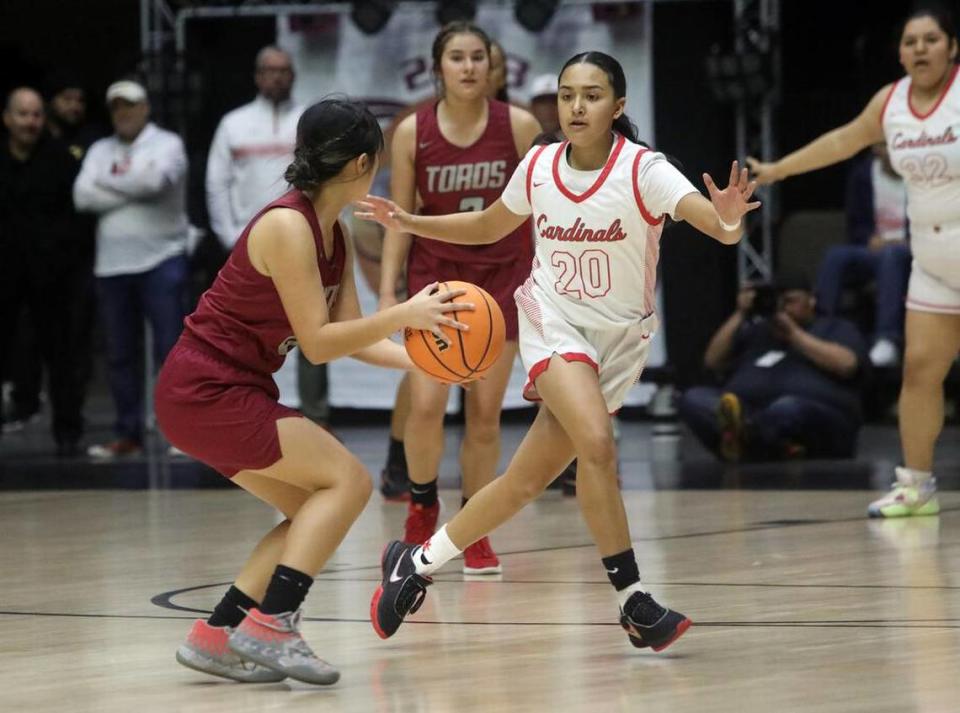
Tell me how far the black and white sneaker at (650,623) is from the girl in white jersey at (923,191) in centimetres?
268

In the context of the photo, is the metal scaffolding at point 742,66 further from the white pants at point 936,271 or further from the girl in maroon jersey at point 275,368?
the girl in maroon jersey at point 275,368

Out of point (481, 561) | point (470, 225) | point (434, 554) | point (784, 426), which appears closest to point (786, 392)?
point (784, 426)

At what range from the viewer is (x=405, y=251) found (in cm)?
698

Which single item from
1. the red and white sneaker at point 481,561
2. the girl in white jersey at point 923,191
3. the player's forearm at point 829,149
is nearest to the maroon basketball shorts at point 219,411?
the red and white sneaker at point 481,561

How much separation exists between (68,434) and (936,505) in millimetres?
5323

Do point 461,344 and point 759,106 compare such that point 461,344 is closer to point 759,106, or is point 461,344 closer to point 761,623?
point 761,623

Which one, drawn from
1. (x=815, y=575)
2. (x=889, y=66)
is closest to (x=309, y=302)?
(x=815, y=575)

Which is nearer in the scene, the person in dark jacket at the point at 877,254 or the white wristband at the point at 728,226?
the white wristband at the point at 728,226

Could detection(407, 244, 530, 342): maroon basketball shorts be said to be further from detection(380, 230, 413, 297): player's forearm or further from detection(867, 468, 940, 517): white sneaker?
detection(867, 468, 940, 517): white sneaker

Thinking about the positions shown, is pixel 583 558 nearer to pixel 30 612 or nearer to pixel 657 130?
pixel 30 612

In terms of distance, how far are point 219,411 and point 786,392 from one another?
576 centimetres

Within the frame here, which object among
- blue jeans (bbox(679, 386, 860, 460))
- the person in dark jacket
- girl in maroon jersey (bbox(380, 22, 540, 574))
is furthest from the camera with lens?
girl in maroon jersey (bbox(380, 22, 540, 574))

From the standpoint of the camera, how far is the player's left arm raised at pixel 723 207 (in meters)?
4.79

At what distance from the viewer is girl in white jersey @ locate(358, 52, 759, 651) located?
5.01 metres
